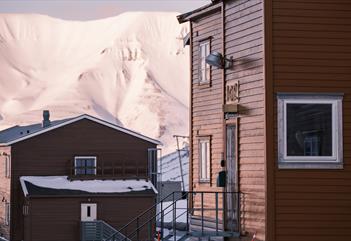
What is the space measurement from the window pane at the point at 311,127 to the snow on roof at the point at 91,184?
35441mm

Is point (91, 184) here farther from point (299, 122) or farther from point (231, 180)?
point (299, 122)

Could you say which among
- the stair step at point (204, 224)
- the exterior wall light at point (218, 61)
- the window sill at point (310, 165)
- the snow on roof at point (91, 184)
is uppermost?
the exterior wall light at point (218, 61)

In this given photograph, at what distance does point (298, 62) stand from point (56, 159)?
128 feet

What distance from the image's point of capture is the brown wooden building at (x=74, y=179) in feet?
185

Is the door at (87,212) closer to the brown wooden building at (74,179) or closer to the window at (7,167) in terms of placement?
the brown wooden building at (74,179)

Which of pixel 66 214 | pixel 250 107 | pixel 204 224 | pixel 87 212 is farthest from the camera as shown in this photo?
pixel 87 212

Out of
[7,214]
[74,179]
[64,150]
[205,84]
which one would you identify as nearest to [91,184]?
[74,179]

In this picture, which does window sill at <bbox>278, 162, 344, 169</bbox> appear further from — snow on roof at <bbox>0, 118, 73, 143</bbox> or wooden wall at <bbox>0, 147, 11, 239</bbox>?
wooden wall at <bbox>0, 147, 11, 239</bbox>

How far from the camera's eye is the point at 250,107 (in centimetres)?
2338

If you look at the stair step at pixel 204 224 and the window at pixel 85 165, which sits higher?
the window at pixel 85 165

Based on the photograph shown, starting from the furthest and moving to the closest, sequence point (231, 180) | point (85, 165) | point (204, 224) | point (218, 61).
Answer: point (85, 165) → point (204, 224) → point (218, 61) → point (231, 180)

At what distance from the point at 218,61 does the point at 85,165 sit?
36589mm

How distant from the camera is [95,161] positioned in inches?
2392

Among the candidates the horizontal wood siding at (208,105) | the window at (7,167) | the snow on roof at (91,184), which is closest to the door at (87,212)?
the snow on roof at (91,184)
